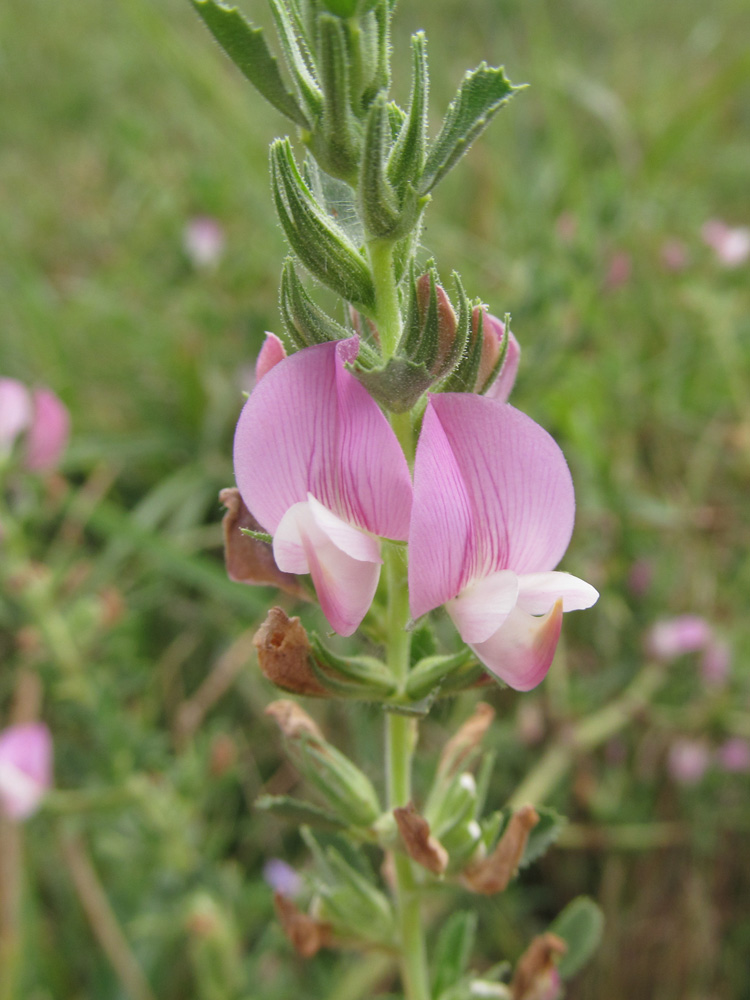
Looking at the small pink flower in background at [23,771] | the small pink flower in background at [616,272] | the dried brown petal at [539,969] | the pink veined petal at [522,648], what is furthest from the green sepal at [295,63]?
the small pink flower in background at [616,272]

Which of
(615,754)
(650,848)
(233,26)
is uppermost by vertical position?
(233,26)

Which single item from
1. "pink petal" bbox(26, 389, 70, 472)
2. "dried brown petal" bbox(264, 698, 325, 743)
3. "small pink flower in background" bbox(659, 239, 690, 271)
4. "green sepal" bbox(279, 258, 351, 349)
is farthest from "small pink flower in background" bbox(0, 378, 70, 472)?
"small pink flower in background" bbox(659, 239, 690, 271)

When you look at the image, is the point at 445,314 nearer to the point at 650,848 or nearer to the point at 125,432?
the point at 650,848

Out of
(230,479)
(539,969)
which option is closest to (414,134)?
(539,969)

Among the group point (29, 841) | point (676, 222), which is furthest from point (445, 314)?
point (676, 222)

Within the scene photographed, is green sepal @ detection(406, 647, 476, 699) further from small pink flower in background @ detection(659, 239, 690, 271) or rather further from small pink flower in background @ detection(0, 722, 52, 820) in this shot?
small pink flower in background @ detection(659, 239, 690, 271)
